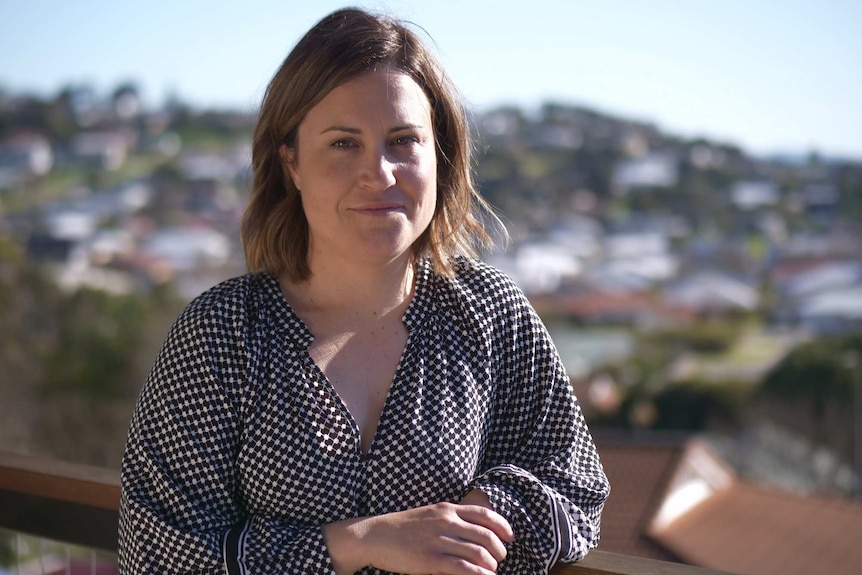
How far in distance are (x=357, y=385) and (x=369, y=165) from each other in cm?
32

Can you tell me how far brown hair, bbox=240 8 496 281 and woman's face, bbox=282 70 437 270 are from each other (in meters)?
0.03

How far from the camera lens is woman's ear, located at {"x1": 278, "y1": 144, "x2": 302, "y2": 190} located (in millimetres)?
1503

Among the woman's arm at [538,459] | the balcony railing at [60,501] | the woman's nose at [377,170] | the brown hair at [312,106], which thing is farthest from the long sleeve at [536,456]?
the balcony railing at [60,501]

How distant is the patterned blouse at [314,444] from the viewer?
1320mm

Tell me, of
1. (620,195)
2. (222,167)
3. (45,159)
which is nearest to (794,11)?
(620,195)

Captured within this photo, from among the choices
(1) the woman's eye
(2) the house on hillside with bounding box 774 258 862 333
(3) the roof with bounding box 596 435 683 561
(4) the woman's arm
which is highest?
(1) the woman's eye

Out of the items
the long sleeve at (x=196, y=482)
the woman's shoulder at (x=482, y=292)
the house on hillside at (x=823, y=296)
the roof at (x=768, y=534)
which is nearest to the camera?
the long sleeve at (x=196, y=482)

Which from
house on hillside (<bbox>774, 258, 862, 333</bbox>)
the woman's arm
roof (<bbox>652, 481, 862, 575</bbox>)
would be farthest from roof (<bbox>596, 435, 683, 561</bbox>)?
house on hillside (<bbox>774, 258, 862, 333</bbox>)

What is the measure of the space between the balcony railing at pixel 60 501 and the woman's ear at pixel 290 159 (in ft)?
2.15

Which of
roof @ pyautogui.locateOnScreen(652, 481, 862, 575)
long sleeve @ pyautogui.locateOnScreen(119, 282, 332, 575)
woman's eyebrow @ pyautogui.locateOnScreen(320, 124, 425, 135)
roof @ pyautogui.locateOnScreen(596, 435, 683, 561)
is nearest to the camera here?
long sleeve @ pyautogui.locateOnScreen(119, 282, 332, 575)

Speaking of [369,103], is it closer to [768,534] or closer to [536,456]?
[536,456]

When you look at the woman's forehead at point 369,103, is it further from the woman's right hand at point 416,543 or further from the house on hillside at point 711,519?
the house on hillside at point 711,519

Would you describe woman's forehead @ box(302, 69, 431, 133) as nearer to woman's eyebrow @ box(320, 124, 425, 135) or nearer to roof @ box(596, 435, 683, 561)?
woman's eyebrow @ box(320, 124, 425, 135)

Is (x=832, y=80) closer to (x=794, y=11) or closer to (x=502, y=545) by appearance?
(x=794, y=11)
